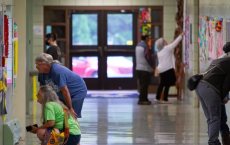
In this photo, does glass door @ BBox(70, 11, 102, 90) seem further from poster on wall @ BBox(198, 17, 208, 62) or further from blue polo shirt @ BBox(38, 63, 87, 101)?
blue polo shirt @ BBox(38, 63, 87, 101)

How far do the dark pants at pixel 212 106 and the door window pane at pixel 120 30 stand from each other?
28.0 ft

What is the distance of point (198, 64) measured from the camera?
37.7 feet

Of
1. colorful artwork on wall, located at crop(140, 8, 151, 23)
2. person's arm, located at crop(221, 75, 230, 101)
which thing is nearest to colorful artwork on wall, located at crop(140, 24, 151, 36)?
colorful artwork on wall, located at crop(140, 8, 151, 23)

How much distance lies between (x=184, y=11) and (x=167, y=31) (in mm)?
1305

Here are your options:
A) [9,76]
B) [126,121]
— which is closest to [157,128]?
[126,121]

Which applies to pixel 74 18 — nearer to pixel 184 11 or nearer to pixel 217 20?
pixel 184 11

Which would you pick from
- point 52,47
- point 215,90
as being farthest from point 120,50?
point 215,90

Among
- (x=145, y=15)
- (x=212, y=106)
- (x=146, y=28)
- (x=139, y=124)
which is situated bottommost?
(x=139, y=124)

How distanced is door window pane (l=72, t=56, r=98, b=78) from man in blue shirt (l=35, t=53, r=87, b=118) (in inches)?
338

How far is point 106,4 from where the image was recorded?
14.4m

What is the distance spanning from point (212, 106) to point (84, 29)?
9.01 m

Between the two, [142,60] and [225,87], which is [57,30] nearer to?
[142,60]

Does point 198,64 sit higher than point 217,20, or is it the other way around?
point 217,20

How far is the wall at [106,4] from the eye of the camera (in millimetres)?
14055
